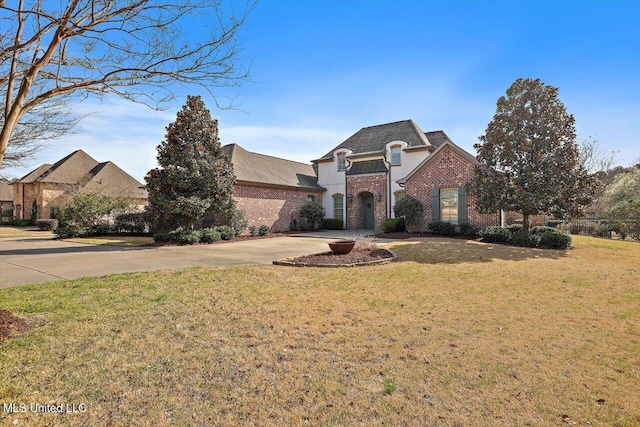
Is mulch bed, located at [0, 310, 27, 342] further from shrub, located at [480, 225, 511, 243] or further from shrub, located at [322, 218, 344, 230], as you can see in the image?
shrub, located at [322, 218, 344, 230]

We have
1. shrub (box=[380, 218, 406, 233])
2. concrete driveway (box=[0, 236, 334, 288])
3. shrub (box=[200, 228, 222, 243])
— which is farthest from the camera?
shrub (box=[380, 218, 406, 233])

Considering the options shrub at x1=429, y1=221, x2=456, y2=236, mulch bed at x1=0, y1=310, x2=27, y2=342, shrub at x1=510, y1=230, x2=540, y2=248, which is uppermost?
shrub at x1=429, y1=221, x2=456, y2=236

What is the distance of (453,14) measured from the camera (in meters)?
8.04

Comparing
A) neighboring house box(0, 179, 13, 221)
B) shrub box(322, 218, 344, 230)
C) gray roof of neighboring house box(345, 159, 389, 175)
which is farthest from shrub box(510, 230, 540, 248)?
neighboring house box(0, 179, 13, 221)

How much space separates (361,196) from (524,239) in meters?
12.7

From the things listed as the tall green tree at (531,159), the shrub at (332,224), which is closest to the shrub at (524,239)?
the tall green tree at (531,159)

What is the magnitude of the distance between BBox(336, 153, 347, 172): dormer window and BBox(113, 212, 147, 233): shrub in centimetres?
1393

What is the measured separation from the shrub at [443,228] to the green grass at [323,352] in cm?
966

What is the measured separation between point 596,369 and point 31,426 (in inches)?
203

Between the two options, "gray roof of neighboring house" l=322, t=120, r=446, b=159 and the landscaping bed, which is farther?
"gray roof of neighboring house" l=322, t=120, r=446, b=159

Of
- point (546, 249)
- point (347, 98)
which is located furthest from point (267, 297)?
point (546, 249)

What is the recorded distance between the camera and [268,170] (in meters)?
22.5

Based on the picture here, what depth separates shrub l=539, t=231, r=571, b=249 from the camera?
12.4 metres

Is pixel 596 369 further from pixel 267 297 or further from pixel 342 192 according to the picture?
pixel 342 192
